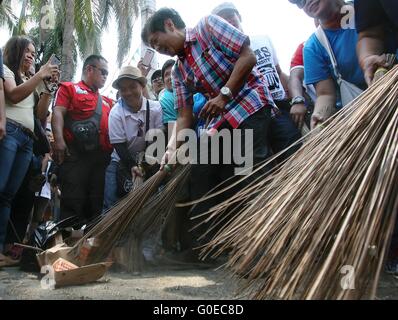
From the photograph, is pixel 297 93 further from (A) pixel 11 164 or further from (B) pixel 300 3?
(A) pixel 11 164

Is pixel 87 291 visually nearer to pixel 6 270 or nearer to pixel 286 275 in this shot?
pixel 6 270

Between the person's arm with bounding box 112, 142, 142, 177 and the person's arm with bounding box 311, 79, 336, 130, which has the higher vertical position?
the person's arm with bounding box 311, 79, 336, 130

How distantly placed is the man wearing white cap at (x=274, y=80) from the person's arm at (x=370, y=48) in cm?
77

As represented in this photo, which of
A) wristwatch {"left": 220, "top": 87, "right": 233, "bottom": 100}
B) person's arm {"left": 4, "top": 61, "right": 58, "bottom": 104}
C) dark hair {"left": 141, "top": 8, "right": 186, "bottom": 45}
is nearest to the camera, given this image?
wristwatch {"left": 220, "top": 87, "right": 233, "bottom": 100}

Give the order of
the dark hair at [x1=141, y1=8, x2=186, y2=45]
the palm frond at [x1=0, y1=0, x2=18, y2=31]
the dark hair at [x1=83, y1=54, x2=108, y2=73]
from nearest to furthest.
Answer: the dark hair at [x1=141, y1=8, x2=186, y2=45]
the dark hair at [x1=83, y1=54, x2=108, y2=73]
the palm frond at [x1=0, y1=0, x2=18, y2=31]

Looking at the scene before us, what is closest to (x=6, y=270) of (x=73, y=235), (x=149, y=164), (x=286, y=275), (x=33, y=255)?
(x=33, y=255)

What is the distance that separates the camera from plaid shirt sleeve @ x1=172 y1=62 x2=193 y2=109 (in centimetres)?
248

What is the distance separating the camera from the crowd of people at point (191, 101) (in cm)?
215

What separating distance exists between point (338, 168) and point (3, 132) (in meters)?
1.93

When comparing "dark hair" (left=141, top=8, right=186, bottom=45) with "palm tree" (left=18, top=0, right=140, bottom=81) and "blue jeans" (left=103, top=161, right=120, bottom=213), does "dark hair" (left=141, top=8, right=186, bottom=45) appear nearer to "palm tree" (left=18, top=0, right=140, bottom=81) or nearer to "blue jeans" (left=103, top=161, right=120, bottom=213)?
"blue jeans" (left=103, top=161, right=120, bottom=213)

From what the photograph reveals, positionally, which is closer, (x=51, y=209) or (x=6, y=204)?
(x=6, y=204)

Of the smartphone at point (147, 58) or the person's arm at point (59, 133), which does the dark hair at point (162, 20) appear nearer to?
the person's arm at point (59, 133)

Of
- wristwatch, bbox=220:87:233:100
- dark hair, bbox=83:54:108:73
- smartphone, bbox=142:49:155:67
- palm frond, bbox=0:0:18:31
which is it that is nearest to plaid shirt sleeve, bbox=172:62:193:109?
wristwatch, bbox=220:87:233:100

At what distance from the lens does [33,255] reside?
7.64 feet
